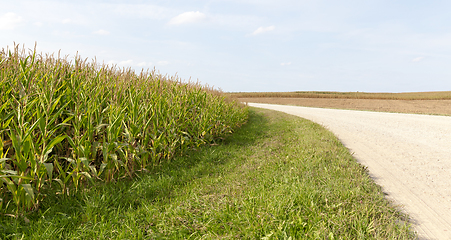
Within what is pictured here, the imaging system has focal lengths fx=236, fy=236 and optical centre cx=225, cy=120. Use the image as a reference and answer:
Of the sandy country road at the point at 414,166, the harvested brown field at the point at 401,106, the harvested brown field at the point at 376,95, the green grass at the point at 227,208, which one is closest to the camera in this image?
the green grass at the point at 227,208

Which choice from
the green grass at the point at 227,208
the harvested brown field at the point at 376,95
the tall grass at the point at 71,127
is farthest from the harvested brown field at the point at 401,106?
the green grass at the point at 227,208

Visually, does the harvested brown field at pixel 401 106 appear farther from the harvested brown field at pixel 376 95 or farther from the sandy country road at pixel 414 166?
the sandy country road at pixel 414 166

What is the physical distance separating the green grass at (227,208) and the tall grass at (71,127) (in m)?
0.29

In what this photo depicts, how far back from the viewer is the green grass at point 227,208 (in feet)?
9.39

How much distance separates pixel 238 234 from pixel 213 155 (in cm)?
316

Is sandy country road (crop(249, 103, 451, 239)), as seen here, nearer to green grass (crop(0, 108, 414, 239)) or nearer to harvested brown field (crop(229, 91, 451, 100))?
green grass (crop(0, 108, 414, 239))

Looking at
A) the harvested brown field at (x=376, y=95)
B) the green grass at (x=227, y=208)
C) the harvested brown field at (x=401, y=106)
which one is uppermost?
the harvested brown field at (x=376, y=95)

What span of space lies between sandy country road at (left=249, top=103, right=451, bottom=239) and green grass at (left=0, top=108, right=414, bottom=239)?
34 cm

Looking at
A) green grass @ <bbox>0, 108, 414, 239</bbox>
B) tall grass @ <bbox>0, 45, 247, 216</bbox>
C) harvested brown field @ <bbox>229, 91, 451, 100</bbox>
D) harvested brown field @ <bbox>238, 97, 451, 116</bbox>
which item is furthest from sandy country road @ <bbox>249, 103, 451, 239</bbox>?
harvested brown field @ <bbox>229, 91, 451, 100</bbox>

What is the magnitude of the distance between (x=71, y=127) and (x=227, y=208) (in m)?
3.17

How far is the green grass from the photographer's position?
9.39 ft

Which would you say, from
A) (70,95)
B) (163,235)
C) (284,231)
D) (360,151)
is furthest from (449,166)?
(70,95)

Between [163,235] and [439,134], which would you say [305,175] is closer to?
[163,235]

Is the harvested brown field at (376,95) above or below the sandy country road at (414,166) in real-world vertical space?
above
